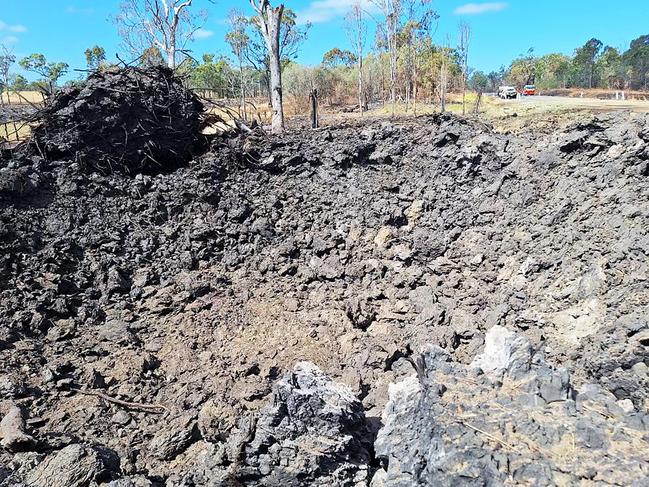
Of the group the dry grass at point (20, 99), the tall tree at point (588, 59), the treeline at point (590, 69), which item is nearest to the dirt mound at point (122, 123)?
the dry grass at point (20, 99)

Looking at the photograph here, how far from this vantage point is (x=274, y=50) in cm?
1005

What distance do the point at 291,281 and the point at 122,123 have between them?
3.68m

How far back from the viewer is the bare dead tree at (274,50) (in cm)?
968

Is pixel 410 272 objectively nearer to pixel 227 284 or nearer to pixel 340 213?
pixel 340 213

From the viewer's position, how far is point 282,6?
32.9 ft

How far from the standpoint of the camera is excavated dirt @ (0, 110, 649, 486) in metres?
3.16

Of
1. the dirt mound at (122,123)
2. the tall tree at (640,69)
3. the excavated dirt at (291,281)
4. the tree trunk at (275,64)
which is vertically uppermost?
the tall tree at (640,69)

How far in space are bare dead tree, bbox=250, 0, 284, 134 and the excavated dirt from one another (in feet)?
7.81

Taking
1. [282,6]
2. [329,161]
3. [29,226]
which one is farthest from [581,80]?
[29,226]

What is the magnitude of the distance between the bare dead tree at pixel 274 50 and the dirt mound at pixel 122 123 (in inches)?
101

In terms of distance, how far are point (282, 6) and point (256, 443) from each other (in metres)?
9.82

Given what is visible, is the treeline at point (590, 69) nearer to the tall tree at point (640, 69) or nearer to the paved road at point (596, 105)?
the tall tree at point (640, 69)

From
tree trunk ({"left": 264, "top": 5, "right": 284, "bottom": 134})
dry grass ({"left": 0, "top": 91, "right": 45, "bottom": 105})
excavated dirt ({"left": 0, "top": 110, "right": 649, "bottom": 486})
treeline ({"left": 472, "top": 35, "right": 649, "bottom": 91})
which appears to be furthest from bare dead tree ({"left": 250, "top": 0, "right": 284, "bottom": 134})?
treeline ({"left": 472, "top": 35, "right": 649, "bottom": 91})

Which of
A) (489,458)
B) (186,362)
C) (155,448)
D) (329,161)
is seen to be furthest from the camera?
(329,161)
